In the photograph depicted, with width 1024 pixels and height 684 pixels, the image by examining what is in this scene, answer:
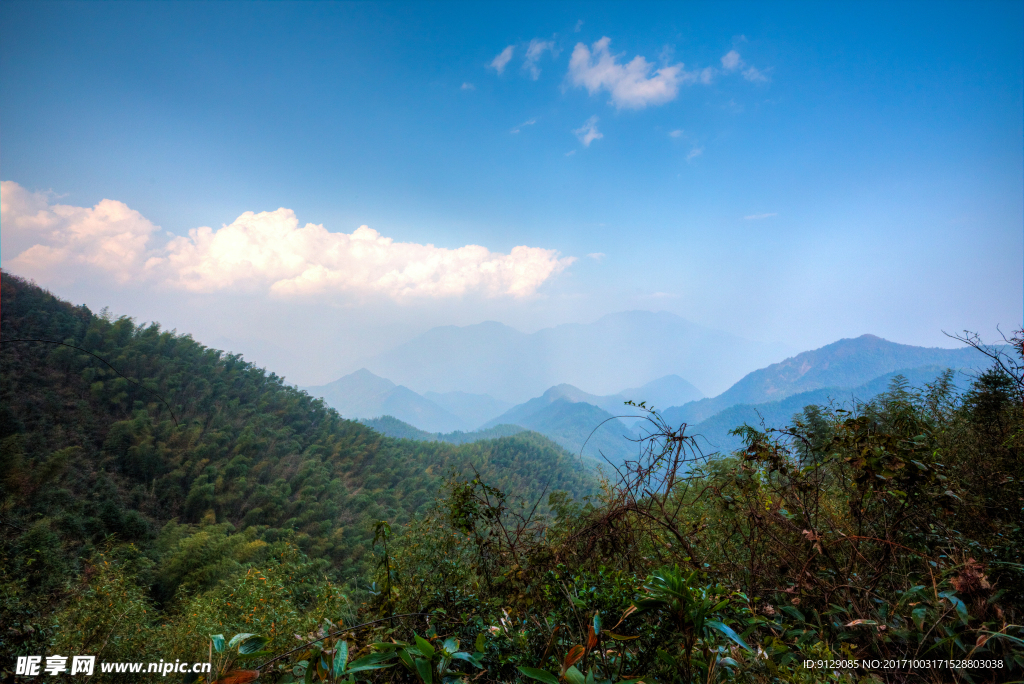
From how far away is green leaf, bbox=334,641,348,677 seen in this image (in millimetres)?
941

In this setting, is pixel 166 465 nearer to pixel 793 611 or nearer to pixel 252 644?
pixel 252 644

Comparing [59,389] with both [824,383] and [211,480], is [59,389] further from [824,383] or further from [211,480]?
[824,383]

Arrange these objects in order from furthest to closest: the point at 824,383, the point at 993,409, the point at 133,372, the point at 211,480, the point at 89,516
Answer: the point at 824,383 < the point at 133,372 < the point at 211,480 < the point at 89,516 < the point at 993,409

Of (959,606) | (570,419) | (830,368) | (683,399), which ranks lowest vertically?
(570,419)

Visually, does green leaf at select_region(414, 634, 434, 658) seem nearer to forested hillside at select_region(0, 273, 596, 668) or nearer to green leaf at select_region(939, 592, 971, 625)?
green leaf at select_region(939, 592, 971, 625)

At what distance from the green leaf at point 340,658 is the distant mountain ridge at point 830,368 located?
108 feet

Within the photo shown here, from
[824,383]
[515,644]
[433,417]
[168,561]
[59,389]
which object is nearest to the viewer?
[515,644]

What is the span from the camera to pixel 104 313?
29172 mm

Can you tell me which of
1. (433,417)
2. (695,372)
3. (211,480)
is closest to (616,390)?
(695,372)

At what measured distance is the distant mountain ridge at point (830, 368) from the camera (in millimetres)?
39213

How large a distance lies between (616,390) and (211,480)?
140 m

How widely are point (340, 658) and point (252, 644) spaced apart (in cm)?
27

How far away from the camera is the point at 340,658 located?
0.97m

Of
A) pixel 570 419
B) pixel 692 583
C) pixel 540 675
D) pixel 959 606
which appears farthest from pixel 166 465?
pixel 570 419
